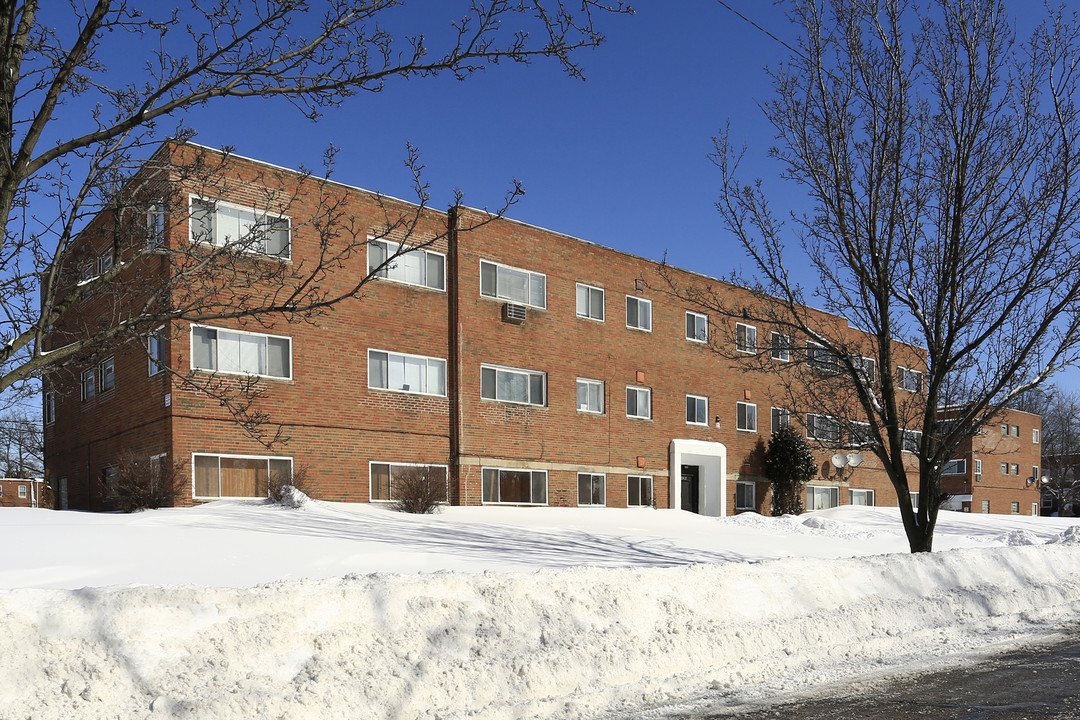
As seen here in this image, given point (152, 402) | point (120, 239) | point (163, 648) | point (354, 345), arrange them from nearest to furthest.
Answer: point (163, 648) → point (120, 239) → point (152, 402) → point (354, 345)

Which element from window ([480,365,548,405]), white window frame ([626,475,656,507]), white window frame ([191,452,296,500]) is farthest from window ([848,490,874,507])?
white window frame ([191,452,296,500])

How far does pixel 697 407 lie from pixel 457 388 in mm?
9979

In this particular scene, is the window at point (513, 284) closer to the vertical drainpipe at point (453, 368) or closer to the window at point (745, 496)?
the vertical drainpipe at point (453, 368)

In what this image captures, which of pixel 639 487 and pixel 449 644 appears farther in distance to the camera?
pixel 639 487

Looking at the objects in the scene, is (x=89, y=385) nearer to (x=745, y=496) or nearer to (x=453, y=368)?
(x=453, y=368)

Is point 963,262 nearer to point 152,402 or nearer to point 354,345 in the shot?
point 354,345

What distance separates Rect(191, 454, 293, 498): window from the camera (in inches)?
748

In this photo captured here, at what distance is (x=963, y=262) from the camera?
1352 centimetres

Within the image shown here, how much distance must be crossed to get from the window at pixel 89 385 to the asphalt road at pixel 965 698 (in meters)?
21.2

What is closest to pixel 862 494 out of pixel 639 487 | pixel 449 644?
pixel 639 487

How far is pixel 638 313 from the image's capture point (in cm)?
2862

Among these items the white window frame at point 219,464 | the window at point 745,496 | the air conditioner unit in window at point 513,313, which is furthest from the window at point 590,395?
the white window frame at point 219,464

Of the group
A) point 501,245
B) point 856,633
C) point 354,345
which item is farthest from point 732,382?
point 856,633

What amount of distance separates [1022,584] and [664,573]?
255 inches
